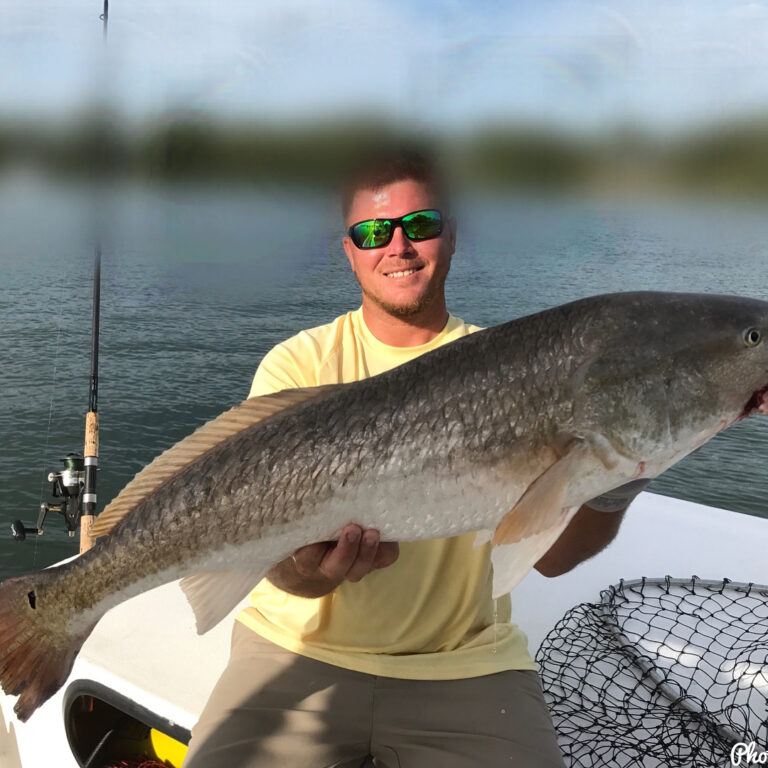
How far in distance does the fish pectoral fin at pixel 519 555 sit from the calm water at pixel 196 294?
184 cm

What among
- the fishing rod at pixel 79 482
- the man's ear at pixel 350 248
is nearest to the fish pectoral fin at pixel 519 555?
the man's ear at pixel 350 248

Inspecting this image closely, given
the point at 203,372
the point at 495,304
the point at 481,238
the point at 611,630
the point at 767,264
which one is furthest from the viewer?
the point at 481,238

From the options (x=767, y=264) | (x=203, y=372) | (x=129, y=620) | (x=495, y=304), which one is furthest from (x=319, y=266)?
(x=129, y=620)

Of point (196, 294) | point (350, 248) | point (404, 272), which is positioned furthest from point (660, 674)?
point (196, 294)

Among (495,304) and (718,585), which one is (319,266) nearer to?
(495,304)

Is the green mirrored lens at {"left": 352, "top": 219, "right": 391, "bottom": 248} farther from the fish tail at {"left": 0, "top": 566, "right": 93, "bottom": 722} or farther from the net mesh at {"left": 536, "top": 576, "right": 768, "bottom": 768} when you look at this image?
the net mesh at {"left": 536, "top": 576, "right": 768, "bottom": 768}

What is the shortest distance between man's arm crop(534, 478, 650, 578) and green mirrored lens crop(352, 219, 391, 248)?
4.17 ft

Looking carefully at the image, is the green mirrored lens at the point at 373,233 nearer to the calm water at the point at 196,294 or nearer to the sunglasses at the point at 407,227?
the sunglasses at the point at 407,227

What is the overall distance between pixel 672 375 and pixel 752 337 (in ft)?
0.70

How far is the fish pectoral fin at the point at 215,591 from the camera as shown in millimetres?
2189

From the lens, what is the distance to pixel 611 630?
10.5ft

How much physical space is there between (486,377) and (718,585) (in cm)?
219

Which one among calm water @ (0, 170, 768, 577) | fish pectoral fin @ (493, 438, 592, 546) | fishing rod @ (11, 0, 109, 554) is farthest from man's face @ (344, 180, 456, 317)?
fishing rod @ (11, 0, 109, 554)

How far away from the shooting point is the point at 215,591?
2.22 meters
